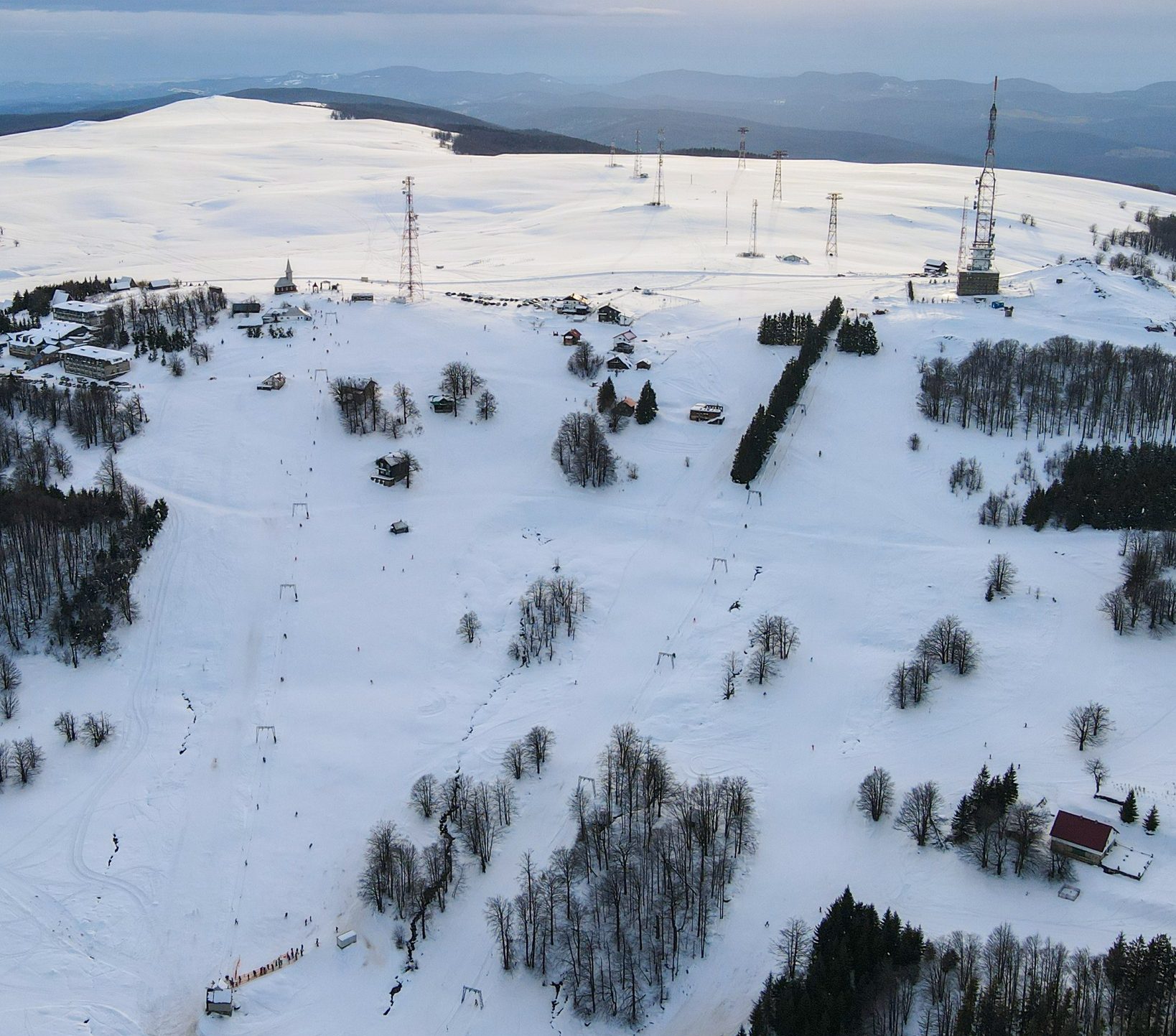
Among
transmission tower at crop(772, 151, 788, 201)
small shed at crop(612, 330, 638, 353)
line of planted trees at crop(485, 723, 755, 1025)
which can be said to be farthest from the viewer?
transmission tower at crop(772, 151, 788, 201)

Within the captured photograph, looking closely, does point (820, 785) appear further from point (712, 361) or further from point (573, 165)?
point (573, 165)

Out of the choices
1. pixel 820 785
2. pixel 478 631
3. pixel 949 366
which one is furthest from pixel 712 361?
pixel 820 785

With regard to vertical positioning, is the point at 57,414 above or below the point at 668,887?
above

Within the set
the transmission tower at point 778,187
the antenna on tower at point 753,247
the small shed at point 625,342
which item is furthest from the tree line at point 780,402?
the transmission tower at point 778,187

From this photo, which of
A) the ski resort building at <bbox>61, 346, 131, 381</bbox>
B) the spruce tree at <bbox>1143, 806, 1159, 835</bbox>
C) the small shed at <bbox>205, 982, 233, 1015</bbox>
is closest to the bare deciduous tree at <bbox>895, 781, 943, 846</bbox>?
the spruce tree at <bbox>1143, 806, 1159, 835</bbox>

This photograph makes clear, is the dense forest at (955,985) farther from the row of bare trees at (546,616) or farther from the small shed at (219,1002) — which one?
the row of bare trees at (546,616)

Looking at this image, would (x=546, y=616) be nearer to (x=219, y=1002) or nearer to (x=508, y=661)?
(x=508, y=661)

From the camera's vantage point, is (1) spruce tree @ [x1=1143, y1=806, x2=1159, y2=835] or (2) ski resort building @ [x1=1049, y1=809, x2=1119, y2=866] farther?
(1) spruce tree @ [x1=1143, y1=806, x2=1159, y2=835]

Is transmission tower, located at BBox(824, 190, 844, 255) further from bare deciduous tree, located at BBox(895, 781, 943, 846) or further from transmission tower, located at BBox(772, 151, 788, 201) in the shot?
bare deciduous tree, located at BBox(895, 781, 943, 846)
